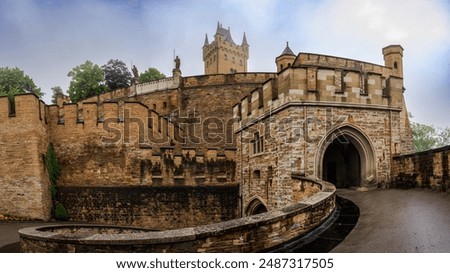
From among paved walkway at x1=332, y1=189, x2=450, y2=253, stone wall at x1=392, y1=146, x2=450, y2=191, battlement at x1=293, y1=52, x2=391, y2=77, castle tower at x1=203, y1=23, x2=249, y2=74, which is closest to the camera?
paved walkway at x1=332, y1=189, x2=450, y2=253

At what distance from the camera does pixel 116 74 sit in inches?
899

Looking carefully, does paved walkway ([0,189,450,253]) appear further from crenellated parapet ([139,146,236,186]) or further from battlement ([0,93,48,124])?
crenellated parapet ([139,146,236,186])

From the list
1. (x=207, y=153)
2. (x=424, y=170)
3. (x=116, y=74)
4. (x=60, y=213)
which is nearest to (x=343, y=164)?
(x=424, y=170)

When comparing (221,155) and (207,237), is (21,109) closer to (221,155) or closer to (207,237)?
(221,155)

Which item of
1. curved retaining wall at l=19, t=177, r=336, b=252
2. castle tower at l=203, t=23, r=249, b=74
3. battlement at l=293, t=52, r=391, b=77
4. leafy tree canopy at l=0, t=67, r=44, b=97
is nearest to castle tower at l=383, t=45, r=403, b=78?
battlement at l=293, t=52, r=391, b=77

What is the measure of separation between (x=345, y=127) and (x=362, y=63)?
9.82 meters

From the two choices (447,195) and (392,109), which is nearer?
(447,195)

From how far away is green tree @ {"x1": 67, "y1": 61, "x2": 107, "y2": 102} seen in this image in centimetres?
2136

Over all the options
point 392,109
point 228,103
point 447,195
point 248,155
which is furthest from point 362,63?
point 447,195

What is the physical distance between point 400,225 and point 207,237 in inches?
101

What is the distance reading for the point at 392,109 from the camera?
712cm

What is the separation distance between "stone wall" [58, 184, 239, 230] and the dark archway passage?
340 centimetres
